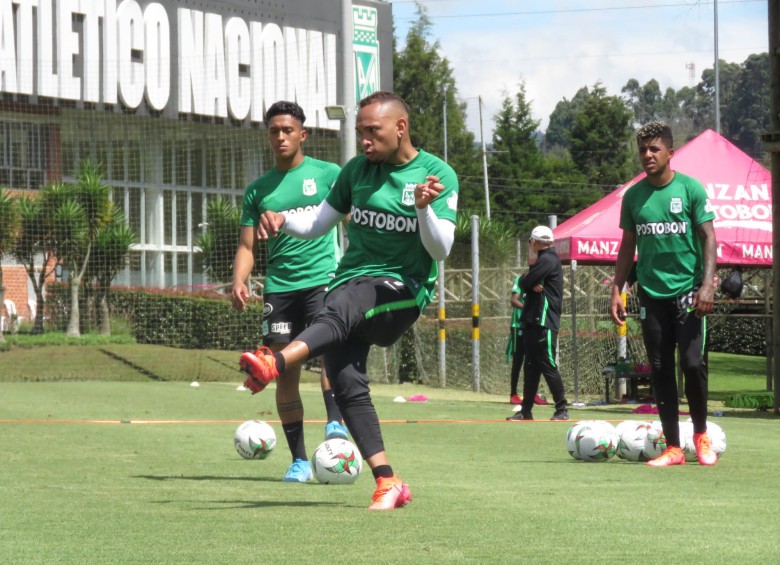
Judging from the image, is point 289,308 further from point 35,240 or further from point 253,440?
point 35,240

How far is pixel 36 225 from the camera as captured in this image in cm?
2873

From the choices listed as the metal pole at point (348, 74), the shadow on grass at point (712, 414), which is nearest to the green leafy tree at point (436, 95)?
the metal pole at point (348, 74)

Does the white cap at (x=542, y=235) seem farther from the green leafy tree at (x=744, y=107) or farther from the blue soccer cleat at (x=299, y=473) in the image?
the green leafy tree at (x=744, y=107)

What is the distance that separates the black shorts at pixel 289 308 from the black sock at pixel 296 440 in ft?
1.62

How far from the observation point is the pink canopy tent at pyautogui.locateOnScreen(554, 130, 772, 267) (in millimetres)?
→ 16719

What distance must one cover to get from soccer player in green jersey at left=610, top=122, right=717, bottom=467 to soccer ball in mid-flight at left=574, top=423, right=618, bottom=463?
0.37 metres

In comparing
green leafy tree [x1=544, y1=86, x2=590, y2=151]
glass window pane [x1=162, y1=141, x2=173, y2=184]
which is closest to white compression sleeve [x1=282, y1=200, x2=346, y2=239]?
glass window pane [x1=162, y1=141, x2=173, y2=184]

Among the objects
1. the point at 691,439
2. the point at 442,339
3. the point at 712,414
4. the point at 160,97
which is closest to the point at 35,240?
the point at 160,97

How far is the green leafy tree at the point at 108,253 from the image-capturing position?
27.9 meters

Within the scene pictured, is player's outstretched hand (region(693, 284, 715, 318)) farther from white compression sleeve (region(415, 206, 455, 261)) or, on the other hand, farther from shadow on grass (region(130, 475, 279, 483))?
shadow on grass (region(130, 475, 279, 483))

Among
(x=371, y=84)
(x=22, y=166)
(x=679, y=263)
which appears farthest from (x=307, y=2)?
(x=679, y=263)

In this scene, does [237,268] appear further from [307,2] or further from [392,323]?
[307,2]

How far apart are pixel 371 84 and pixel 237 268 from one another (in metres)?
16.5

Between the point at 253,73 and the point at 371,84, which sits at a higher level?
the point at 253,73
